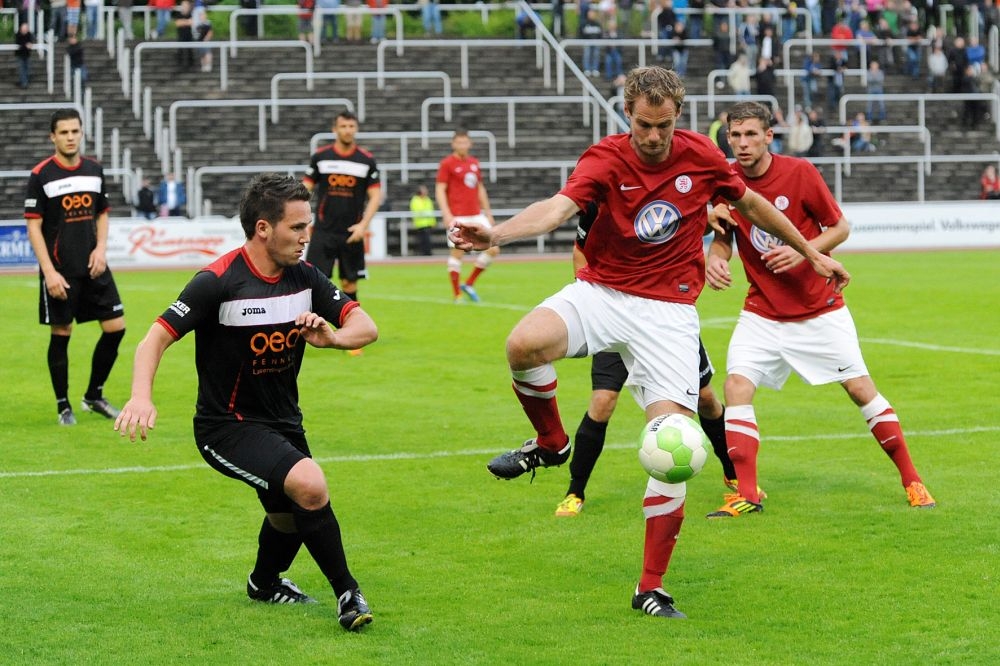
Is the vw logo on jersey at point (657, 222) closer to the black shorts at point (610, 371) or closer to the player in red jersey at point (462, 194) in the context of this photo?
the black shorts at point (610, 371)

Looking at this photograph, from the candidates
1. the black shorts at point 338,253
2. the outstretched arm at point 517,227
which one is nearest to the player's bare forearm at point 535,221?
the outstretched arm at point 517,227

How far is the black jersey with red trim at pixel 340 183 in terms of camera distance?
1647cm

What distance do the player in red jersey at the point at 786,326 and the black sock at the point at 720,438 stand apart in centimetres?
41

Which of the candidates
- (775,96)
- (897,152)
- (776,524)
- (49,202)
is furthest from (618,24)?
(776,524)

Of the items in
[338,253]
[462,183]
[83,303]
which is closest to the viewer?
[83,303]

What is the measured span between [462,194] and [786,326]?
1344 centimetres

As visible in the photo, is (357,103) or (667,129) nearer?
(667,129)

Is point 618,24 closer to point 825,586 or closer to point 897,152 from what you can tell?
point 897,152

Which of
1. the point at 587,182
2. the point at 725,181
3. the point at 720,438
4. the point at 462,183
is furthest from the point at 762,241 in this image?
the point at 462,183

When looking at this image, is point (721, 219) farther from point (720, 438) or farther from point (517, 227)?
point (517, 227)

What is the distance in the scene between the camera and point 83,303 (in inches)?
476

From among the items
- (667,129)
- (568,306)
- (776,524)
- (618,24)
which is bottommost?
(776,524)

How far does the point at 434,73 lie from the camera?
116 ft

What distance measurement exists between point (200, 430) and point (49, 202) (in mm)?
5932
